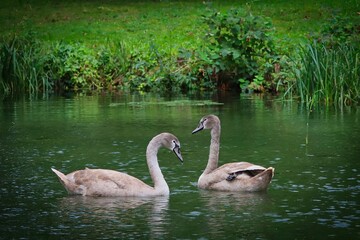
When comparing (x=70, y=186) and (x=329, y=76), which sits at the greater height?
(x=329, y=76)

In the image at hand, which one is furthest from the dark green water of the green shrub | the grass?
the grass

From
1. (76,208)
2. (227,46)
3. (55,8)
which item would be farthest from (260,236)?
(55,8)

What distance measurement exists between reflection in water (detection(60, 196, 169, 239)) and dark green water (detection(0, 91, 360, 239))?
0.04ft

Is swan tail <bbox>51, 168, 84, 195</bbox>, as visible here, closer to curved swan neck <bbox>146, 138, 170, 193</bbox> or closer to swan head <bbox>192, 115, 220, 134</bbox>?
curved swan neck <bbox>146, 138, 170, 193</bbox>

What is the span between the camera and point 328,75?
2159 cm

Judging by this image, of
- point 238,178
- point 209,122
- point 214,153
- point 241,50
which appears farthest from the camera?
point 241,50

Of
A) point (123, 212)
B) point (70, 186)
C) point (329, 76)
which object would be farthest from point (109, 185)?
point (329, 76)

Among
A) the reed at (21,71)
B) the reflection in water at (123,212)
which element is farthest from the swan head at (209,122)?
the reed at (21,71)

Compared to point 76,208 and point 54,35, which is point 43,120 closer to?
point 76,208

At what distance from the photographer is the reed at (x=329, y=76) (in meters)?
21.5

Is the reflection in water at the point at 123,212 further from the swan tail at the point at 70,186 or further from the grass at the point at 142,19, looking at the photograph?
the grass at the point at 142,19

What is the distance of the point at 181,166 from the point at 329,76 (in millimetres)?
7400

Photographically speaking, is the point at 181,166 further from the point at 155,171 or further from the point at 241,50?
the point at 241,50

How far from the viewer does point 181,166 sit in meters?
15.1
